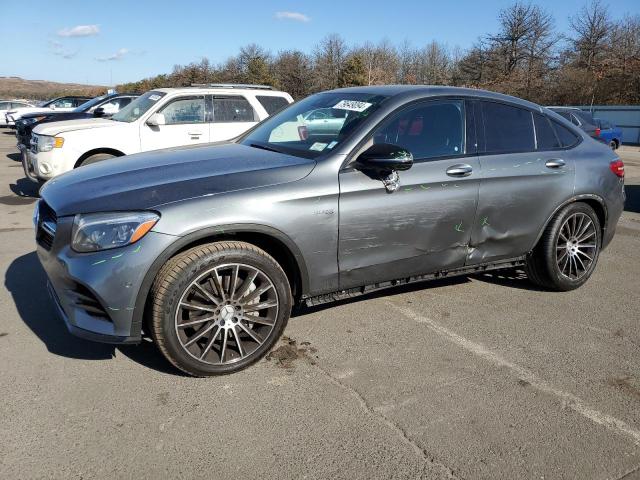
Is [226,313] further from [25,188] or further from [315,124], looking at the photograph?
[25,188]

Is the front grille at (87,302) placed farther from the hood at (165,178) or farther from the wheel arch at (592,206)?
the wheel arch at (592,206)

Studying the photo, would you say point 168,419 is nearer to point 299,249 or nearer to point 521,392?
point 299,249

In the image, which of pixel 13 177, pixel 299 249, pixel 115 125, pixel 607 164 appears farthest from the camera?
pixel 13 177

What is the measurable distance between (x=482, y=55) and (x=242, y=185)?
53.1 m

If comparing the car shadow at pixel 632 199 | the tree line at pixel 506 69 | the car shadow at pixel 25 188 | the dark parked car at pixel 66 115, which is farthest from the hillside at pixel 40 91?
the car shadow at pixel 632 199

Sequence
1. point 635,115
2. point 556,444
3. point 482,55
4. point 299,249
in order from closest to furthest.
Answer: point 556,444
point 299,249
point 635,115
point 482,55

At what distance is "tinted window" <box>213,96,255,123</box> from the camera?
8.70 meters

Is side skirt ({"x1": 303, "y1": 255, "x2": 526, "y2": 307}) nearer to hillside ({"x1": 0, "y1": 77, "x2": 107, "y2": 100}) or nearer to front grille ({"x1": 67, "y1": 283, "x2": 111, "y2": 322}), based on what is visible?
front grille ({"x1": 67, "y1": 283, "x2": 111, "y2": 322})

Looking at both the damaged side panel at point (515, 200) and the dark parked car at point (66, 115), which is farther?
the dark parked car at point (66, 115)

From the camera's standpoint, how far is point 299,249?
10.7 feet

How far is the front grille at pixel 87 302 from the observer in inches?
111

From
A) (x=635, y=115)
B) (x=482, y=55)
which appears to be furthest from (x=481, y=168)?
(x=482, y=55)

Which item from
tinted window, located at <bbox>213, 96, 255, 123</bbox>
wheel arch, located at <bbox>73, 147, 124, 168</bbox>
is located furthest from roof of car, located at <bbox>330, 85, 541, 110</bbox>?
wheel arch, located at <bbox>73, 147, 124, 168</bbox>

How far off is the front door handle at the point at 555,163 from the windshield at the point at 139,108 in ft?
20.7
